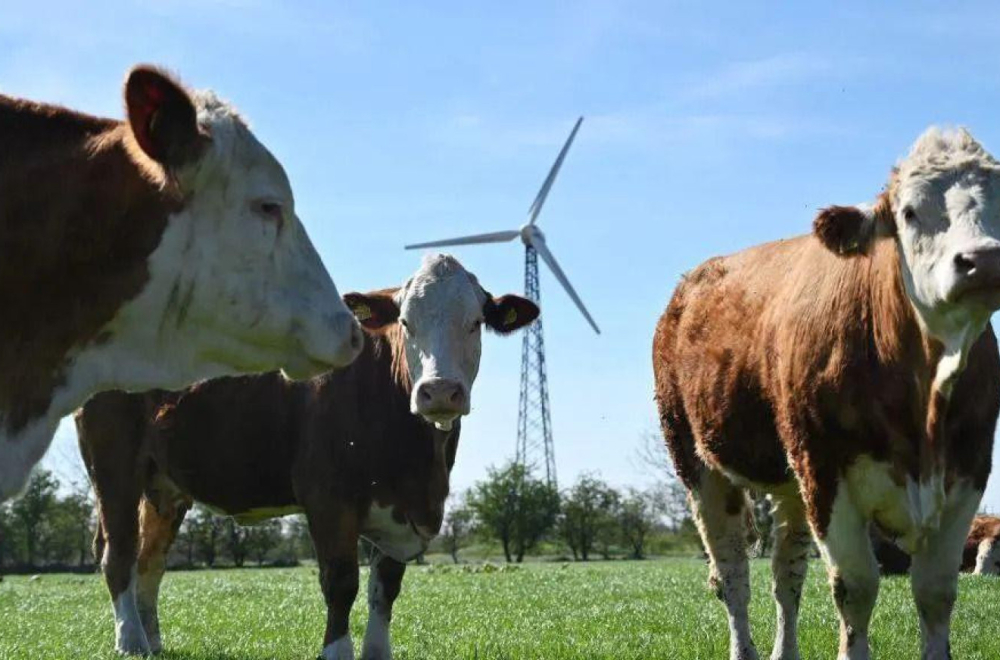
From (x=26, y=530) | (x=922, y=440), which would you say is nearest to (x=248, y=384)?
(x=922, y=440)

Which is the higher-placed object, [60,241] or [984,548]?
[984,548]

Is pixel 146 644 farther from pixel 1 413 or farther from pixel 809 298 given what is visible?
pixel 1 413

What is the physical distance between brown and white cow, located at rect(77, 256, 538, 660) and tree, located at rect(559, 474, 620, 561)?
3591 inches

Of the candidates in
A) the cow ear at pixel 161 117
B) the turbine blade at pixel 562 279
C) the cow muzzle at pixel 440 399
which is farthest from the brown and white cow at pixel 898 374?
the turbine blade at pixel 562 279

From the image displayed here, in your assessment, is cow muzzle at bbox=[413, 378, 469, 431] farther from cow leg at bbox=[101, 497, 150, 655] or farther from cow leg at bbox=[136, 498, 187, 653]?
cow leg at bbox=[136, 498, 187, 653]

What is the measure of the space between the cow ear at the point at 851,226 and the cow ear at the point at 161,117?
4.31 m

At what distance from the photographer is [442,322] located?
9906 millimetres

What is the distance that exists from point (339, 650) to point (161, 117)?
566 centimetres

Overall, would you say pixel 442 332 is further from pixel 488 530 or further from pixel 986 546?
pixel 488 530

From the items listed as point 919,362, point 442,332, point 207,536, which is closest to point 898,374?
point 919,362

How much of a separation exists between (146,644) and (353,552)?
2184mm

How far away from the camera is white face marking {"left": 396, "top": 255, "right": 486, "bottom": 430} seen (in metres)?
9.37

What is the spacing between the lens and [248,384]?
36.0ft

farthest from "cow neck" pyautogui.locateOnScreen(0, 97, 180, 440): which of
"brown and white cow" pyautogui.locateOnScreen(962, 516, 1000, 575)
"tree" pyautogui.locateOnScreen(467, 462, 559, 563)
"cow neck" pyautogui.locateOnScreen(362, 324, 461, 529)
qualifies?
"tree" pyautogui.locateOnScreen(467, 462, 559, 563)
